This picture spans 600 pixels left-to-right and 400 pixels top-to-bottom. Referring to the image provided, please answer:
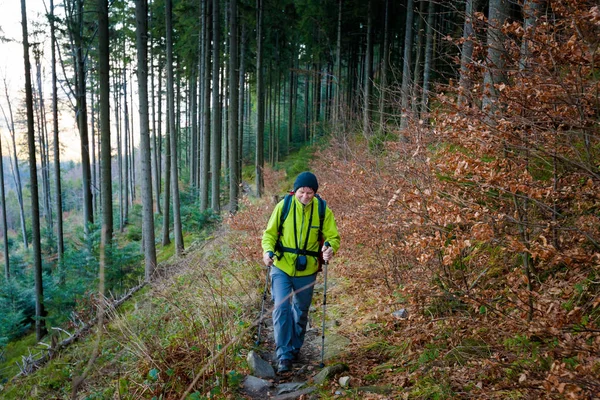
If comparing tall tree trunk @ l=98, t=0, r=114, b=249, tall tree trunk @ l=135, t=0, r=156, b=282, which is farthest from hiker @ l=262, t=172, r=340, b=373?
tall tree trunk @ l=98, t=0, r=114, b=249

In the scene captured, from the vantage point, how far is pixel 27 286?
53.2ft

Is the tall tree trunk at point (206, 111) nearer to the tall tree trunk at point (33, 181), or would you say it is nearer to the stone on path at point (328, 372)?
the tall tree trunk at point (33, 181)

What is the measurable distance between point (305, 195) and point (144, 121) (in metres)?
7.94

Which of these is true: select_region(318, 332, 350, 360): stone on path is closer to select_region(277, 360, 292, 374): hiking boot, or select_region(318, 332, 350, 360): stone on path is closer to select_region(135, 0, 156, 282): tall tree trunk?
select_region(277, 360, 292, 374): hiking boot

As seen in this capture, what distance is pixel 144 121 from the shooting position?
1065 cm

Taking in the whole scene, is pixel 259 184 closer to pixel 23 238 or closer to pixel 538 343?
pixel 538 343

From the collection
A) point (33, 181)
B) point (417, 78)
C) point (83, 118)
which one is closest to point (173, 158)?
point (83, 118)

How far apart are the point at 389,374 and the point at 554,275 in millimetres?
1768

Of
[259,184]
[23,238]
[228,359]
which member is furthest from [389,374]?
[23,238]

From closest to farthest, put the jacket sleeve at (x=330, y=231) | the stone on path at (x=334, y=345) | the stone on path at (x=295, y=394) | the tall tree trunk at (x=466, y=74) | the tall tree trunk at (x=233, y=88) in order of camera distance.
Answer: the tall tree trunk at (x=466, y=74) → the stone on path at (x=295, y=394) → the jacket sleeve at (x=330, y=231) → the stone on path at (x=334, y=345) → the tall tree trunk at (x=233, y=88)

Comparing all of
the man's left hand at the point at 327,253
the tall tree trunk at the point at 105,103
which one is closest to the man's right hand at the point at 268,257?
the man's left hand at the point at 327,253

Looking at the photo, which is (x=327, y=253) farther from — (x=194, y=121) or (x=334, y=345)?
(x=194, y=121)

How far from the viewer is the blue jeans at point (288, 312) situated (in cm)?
430

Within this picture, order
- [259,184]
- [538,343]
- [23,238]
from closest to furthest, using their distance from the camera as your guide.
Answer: [538,343]
[259,184]
[23,238]
